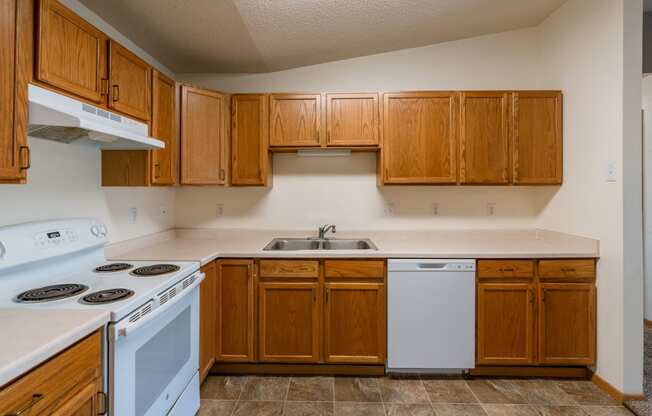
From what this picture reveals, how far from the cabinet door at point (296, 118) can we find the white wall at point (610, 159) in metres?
1.94

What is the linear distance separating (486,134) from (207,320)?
2.51 metres

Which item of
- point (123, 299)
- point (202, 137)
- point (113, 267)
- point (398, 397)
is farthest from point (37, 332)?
point (398, 397)

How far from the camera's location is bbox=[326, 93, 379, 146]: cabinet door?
263 centimetres

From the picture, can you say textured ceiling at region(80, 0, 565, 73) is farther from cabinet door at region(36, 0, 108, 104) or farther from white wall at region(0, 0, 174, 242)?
cabinet door at region(36, 0, 108, 104)

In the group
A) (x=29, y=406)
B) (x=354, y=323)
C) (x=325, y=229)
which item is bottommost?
(x=354, y=323)

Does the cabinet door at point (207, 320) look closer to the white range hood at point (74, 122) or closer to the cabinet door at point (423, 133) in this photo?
the white range hood at point (74, 122)

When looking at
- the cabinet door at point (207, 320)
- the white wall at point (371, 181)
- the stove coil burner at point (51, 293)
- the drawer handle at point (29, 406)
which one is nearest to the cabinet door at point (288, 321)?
the cabinet door at point (207, 320)

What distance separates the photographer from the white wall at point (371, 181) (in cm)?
290

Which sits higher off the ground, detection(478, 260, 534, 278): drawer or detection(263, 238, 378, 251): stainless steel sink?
detection(263, 238, 378, 251): stainless steel sink

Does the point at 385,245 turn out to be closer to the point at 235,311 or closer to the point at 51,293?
the point at 235,311

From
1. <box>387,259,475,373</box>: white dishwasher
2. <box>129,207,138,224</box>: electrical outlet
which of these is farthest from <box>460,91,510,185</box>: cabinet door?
<box>129,207,138,224</box>: electrical outlet

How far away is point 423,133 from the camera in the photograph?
2615 mm

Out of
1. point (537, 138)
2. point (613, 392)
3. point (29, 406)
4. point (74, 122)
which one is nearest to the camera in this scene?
point (29, 406)

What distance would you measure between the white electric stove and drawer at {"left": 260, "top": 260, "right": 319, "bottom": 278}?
51 cm
